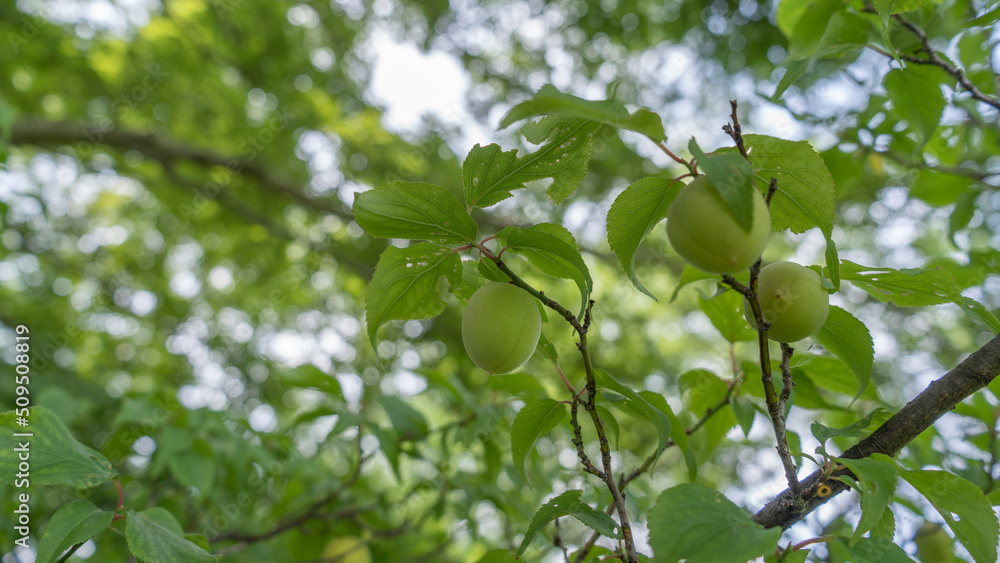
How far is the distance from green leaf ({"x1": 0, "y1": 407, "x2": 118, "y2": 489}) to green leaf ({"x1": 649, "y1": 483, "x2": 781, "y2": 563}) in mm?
1102

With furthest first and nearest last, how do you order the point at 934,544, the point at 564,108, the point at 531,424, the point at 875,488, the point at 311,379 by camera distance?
the point at 311,379, the point at 934,544, the point at 531,424, the point at 875,488, the point at 564,108

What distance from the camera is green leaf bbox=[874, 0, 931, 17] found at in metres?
1.11

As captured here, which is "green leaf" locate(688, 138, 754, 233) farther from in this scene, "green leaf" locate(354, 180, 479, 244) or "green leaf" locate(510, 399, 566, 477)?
"green leaf" locate(510, 399, 566, 477)

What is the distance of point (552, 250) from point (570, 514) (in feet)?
1.59

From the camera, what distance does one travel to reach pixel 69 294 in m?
6.93

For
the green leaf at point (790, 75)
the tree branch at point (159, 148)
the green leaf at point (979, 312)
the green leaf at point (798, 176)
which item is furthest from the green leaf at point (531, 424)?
the tree branch at point (159, 148)

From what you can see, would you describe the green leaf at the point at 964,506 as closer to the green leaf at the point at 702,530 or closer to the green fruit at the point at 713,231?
the green leaf at the point at 702,530

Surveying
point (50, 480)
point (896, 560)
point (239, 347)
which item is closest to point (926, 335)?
point (896, 560)

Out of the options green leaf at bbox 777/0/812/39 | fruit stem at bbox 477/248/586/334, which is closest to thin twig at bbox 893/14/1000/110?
green leaf at bbox 777/0/812/39

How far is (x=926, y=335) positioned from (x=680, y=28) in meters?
3.92

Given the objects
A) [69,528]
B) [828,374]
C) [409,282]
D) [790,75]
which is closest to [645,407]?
[409,282]

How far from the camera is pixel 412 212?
1.01m

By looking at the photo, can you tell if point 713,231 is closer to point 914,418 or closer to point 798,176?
point 798,176

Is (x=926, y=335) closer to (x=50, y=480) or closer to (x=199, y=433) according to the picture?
(x=199, y=433)
